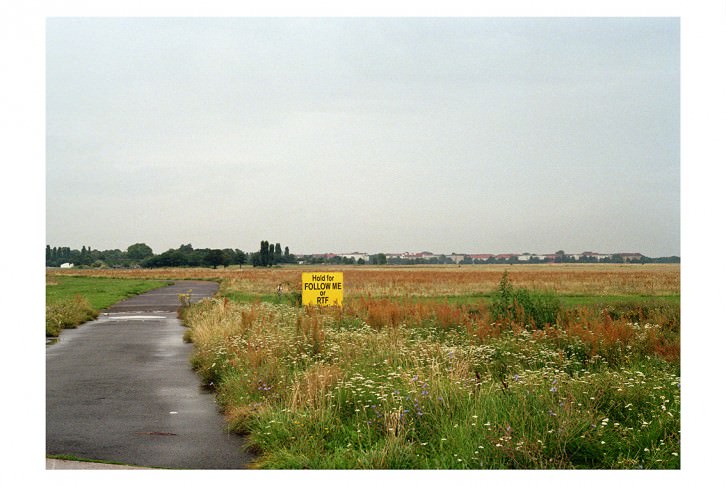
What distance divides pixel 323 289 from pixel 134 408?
7.61 m

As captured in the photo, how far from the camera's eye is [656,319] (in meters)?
14.5

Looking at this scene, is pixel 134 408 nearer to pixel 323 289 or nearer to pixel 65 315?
pixel 323 289

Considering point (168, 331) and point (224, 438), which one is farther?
point (168, 331)

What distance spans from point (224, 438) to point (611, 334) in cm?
716

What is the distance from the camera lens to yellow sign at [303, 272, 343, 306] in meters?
16.1

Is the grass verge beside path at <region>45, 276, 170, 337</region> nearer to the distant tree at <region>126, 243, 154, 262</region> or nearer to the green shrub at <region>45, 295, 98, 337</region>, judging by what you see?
the green shrub at <region>45, 295, 98, 337</region>

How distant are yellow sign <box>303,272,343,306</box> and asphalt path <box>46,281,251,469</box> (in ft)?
10.6

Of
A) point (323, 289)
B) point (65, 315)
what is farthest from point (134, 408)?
point (65, 315)

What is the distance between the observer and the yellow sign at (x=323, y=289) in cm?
1612

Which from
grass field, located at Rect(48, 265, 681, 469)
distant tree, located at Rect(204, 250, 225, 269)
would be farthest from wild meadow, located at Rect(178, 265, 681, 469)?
distant tree, located at Rect(204, 250, 225, 269)

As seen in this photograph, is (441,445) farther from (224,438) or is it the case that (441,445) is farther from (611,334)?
(611,334)

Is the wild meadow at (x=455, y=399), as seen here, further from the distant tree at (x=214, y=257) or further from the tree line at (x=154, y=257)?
the distant tree at (x=214, y=257)
